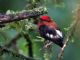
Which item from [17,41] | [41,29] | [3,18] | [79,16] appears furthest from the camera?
[17,41]

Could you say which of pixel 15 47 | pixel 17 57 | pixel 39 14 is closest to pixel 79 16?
pixel 39 14

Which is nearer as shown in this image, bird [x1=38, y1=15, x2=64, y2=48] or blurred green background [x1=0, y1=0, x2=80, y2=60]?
bird [x1=38, y1=15, x2=64, y2=48]

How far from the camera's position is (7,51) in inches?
91.0

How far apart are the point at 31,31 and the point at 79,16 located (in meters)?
1.08

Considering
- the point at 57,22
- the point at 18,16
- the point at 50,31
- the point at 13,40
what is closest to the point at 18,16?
the point at 18,16

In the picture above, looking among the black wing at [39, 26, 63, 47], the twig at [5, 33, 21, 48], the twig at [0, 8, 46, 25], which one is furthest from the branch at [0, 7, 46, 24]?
the twig at [5, 33, 21, 48]

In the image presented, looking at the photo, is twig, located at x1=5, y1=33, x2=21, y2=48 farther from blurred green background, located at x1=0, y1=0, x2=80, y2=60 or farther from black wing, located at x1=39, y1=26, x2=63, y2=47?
black wing, located at x1=39, y1=26, x2=63, y2=47

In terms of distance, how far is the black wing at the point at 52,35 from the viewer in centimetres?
194

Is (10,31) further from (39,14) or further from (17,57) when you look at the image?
(39,14)

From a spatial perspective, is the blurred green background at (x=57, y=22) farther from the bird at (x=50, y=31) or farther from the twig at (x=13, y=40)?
the bird at (x=50, y=31)

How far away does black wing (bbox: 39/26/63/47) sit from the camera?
1.94 metres

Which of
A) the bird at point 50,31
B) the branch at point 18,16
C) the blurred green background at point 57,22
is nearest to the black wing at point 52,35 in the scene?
the bird at point 50,31

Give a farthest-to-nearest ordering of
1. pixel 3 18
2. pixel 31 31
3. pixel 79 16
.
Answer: pixel 31 31, pixel 3 18, pixel 79 16

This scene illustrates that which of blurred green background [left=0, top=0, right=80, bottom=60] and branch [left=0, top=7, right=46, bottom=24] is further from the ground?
branch [left=0, top=7, right=46, bottom=24]
